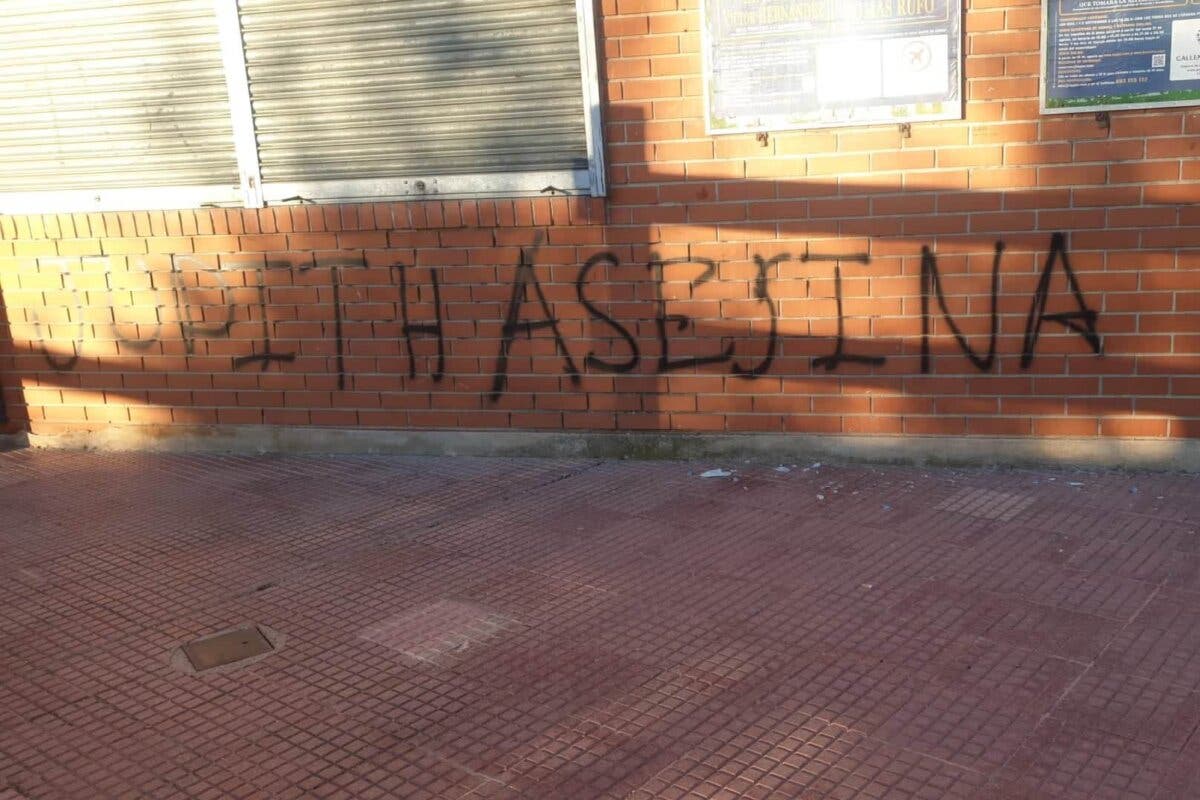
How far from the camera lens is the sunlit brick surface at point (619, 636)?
338 centimetres

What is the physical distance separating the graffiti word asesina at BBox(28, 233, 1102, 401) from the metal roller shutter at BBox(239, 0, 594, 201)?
55 centimetres

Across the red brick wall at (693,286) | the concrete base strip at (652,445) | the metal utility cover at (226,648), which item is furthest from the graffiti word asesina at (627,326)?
the metal utility cover at (226,648)

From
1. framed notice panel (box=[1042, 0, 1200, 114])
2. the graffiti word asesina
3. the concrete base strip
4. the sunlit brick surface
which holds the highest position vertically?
framed notice panel (box=[1042, 0, 1200, 114])

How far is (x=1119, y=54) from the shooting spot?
5.48m

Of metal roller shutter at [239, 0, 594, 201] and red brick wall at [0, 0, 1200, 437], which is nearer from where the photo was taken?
red brick wall at [0, 0, 1200, 437]

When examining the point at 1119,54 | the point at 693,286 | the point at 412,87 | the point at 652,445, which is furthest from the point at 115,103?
the point at 1119,54

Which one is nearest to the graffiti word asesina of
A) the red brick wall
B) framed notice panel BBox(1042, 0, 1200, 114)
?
the red brick wall

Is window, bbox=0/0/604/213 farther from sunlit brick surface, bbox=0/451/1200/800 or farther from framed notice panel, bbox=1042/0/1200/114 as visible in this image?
framed notice panel, bbox=1042/0/1200/114

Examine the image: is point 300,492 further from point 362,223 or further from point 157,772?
point 157,772

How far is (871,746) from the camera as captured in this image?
134 inches

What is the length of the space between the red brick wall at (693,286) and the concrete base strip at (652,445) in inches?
3.2

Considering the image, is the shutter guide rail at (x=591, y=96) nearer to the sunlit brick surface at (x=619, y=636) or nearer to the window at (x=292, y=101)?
the window at (x=292, y=101)

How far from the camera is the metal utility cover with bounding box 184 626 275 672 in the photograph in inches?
168

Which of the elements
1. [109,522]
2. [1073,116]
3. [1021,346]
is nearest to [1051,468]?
[1021,346]
